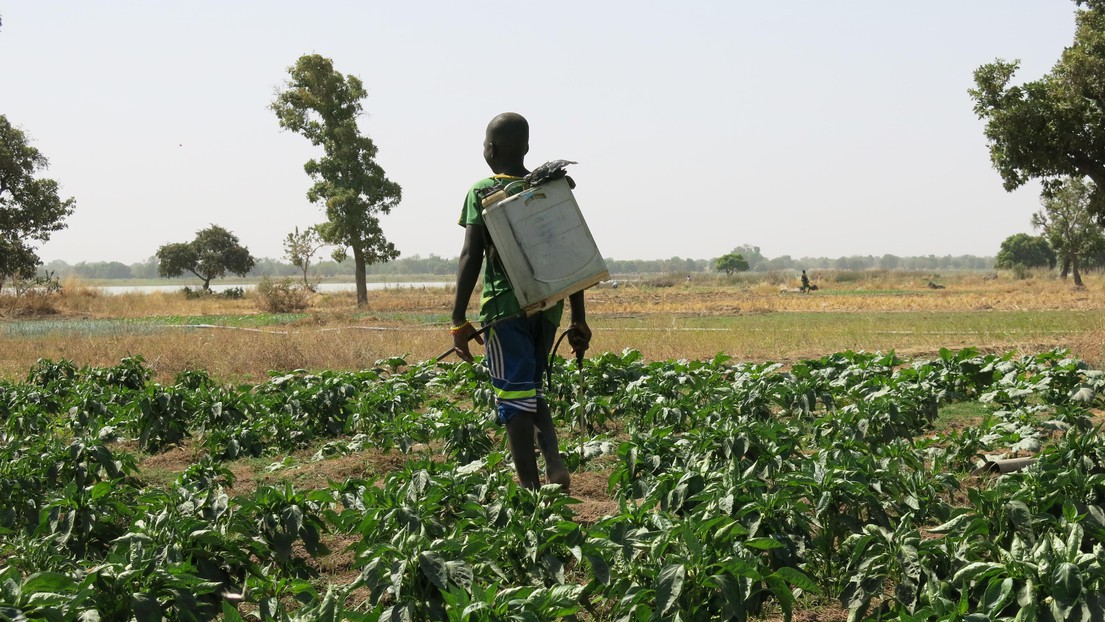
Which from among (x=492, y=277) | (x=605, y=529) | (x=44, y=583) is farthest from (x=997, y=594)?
(x=44, y=583)

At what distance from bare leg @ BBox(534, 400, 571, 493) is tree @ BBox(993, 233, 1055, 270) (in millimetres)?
108348

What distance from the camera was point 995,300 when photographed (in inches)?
1325

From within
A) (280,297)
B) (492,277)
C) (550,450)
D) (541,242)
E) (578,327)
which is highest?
(541,242)

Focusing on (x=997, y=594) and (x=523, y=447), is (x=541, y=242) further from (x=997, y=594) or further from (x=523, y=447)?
(x=997, y=594)

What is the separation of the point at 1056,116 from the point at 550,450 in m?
25.2

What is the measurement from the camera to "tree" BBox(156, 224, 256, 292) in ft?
244

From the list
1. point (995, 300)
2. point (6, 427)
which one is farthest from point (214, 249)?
point (6, 427)

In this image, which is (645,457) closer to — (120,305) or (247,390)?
(247,390)

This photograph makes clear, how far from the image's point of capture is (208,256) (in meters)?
74.0

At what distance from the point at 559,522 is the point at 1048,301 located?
32.5 m

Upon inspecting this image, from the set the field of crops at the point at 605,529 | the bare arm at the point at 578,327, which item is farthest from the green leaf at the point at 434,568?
the bare arm at the point at 578,327

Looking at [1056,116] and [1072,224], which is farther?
[1072,224]

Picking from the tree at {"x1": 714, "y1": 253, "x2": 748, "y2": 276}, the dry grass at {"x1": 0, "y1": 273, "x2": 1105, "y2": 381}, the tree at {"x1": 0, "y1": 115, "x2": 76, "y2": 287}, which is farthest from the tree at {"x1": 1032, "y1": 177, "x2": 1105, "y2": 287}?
the tree at {"x1": 0, "y1": 115, "x2": 76, "y2": 287}

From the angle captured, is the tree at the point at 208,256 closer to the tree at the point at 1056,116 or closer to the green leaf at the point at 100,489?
the tree at the point at 1056,116
